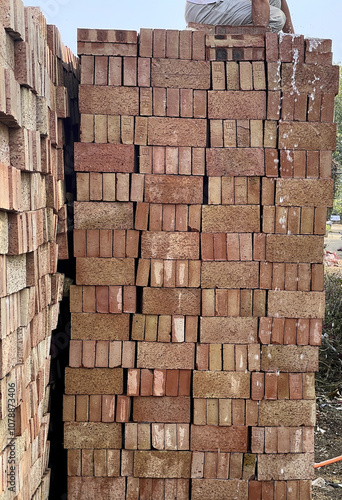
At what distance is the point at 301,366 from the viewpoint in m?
4.85

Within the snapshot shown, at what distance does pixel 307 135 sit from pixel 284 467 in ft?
9.22

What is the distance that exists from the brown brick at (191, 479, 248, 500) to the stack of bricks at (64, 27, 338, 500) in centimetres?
1

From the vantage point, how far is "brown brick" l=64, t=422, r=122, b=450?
4844mm

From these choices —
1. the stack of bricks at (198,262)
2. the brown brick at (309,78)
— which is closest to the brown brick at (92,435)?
the stack of bricks at (198,262)

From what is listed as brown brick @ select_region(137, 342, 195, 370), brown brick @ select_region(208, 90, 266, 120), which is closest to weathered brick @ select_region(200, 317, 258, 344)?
brown brick @ select_region(137, 342, 195, 370)

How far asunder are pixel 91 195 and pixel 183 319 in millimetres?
1275

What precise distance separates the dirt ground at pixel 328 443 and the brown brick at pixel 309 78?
3853 millimetres

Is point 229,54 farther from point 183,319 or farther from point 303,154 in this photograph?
point 183,319

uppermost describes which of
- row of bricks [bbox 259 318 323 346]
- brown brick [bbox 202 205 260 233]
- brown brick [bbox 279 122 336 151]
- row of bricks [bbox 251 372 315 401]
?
brown brick [bbox 279 122 336 151]

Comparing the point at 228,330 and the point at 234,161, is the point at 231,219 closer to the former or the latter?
the point at 234,161

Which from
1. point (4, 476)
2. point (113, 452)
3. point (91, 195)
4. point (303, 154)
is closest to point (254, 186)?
point (303, 154)

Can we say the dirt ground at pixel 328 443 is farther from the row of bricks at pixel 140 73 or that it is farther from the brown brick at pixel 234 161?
the row of bricks at pixel 140 73

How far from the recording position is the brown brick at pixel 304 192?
4.69m

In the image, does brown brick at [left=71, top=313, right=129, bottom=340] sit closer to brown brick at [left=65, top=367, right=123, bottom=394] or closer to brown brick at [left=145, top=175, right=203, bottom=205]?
brown brick at [left=65, top=367, right=123, bottom=394]
